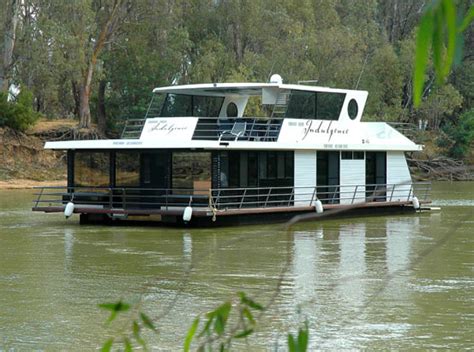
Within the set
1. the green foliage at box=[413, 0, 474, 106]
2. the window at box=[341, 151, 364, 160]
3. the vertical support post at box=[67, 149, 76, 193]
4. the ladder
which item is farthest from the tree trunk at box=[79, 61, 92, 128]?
the green foliage at box=[413, 0, 474, 106]

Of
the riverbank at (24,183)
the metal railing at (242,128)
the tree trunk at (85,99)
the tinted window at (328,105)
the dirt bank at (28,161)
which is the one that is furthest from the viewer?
the tree trunk at (85,99)

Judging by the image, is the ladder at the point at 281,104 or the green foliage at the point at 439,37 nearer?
the green foliage at the point at 439,37

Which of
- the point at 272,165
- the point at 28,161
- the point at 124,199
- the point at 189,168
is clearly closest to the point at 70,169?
the point at 124,199

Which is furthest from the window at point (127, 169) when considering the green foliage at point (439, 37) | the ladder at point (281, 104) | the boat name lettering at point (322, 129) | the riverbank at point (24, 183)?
the green foliage at point (439, 37)

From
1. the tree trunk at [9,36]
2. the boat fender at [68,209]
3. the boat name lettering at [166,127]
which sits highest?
the tree trunk at [9,36]

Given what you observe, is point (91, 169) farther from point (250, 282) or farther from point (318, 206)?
point (250, 282)

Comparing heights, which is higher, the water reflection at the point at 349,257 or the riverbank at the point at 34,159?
the riverbank at the point at 34,159

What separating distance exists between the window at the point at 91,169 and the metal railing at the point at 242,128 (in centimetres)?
216

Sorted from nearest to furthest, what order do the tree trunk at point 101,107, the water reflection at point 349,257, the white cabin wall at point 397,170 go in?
the water reflection at point 349,257 → the white cabin wall at point 397,170 → the tree trunk at point 101,107

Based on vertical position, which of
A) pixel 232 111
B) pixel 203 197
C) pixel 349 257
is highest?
pixel 232 111

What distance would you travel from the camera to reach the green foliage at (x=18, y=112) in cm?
4319

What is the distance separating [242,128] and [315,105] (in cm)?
205

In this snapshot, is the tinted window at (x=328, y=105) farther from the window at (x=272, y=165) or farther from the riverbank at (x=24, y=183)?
the riverbank at (x=24, y=183)

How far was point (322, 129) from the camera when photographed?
76.3 feet
